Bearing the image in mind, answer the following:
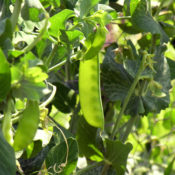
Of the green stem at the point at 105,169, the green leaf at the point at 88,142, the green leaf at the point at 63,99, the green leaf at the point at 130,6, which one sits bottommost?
the green stem at the point at 105,169

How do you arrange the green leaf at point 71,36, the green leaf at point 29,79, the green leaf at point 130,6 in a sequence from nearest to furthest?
the green leaf at point 29,79, the green leaf at point 71,36, the green leaf at point 130,6

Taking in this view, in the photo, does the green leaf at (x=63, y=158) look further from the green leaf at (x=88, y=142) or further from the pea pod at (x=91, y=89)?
the green leaf at (x=88, y=142)

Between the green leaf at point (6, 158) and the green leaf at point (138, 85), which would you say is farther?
the green leaf at point (138, 85)

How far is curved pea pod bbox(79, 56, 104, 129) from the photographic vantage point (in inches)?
22.3

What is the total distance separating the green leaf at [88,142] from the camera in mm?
779

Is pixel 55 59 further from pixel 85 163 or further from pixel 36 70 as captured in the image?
pixel 85 163

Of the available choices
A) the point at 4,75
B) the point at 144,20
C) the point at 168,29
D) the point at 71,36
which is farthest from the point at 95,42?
the point at 168,29

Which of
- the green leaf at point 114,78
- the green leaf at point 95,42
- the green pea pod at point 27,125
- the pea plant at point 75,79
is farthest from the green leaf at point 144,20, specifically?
the green pea pod at point 27,125

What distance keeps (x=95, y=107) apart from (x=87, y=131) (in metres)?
0.19

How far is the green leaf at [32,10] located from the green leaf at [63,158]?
213 mm

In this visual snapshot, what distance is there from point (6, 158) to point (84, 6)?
0.81 ft

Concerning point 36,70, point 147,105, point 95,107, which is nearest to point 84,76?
point 95,107

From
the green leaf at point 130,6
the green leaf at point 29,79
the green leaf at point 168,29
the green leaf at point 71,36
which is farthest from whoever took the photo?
the green leaf at point 168,29

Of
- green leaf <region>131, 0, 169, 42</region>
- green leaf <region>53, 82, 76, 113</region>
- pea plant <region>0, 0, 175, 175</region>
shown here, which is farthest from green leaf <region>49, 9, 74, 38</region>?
green leaf <region>53, 82, 76, 113</region>
